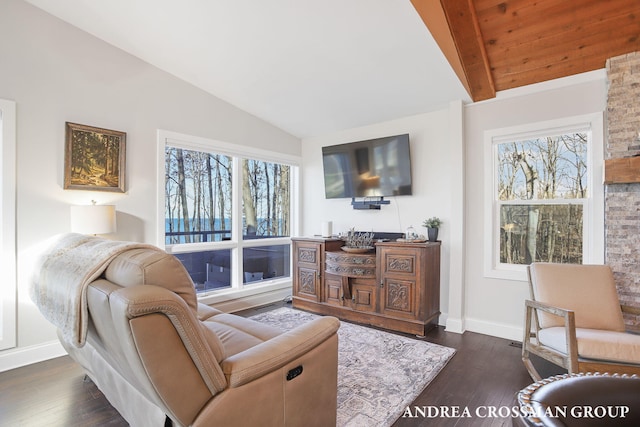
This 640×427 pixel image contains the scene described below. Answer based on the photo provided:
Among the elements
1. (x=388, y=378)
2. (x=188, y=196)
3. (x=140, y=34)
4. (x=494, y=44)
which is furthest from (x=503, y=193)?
(x=140, y=34)

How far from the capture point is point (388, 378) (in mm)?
2391

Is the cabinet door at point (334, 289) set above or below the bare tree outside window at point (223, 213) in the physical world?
below

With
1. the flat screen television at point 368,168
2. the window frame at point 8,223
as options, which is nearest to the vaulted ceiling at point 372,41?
the flat screen television at point 368,168

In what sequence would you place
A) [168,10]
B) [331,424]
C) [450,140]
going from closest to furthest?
[331,424], [168,10], [450,140]

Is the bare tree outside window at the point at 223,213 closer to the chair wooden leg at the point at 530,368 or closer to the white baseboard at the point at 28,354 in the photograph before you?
the white baseboard at the point at 28,354

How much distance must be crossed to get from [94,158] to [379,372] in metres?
3.26

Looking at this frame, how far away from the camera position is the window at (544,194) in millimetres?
2938

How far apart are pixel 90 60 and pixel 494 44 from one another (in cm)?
384

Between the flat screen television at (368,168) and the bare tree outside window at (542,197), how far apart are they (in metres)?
1.03

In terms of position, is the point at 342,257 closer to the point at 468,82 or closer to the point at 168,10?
the point at 468,82

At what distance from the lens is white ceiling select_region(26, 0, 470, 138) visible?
2525 millimetres

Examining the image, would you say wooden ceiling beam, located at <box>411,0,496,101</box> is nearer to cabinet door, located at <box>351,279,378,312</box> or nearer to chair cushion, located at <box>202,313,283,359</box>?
cabinet door, located at <box>351,279,378,312</box>

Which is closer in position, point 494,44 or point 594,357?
point 594,357

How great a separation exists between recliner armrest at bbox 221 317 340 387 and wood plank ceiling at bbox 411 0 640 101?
2.37 m
